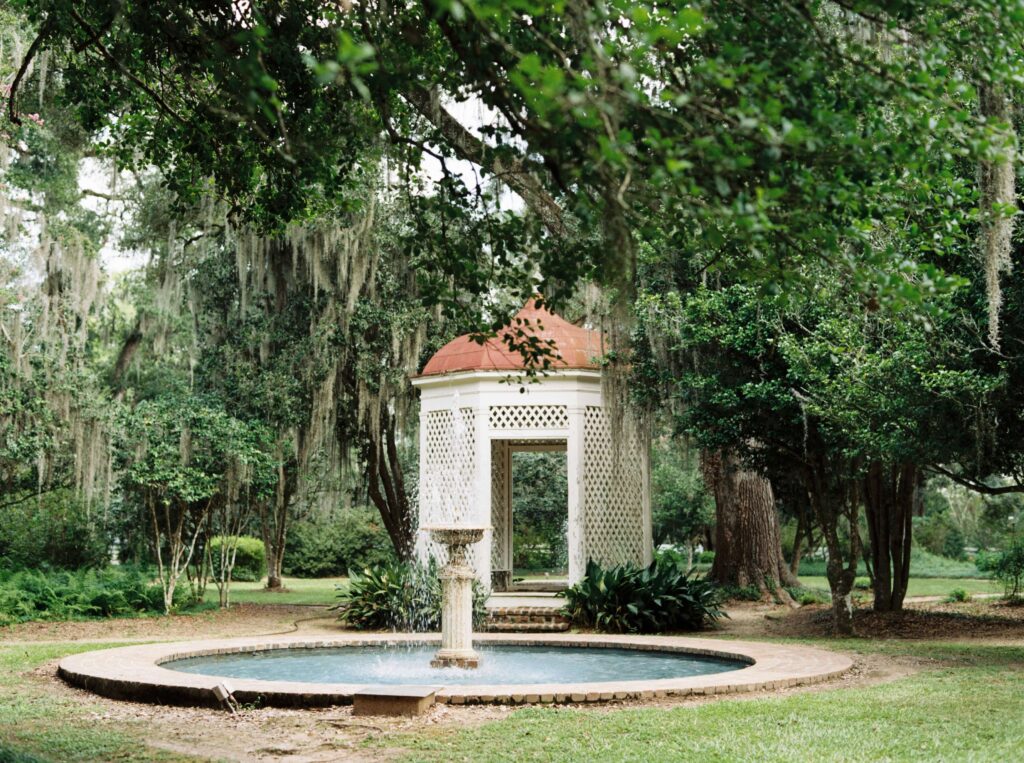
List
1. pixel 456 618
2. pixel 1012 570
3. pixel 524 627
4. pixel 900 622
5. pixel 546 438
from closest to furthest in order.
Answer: pixel 456 618, pixel 900 622, pixel 524 627, pixel 546 438, pixel 1012 570

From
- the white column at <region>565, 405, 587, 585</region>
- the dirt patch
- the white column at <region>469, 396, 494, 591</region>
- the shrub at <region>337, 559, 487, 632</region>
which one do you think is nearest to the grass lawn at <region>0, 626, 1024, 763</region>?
the dirt patch

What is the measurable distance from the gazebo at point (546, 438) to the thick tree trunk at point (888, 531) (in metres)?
3.01

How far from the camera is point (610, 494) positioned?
1419cm

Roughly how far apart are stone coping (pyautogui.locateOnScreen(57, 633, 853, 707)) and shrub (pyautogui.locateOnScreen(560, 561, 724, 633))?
2555 mm

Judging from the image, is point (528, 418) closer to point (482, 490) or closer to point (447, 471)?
point (482, 490)

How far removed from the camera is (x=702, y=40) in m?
4.39

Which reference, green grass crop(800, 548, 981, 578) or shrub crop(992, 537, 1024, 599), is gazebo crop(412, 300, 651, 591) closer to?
shrub crop(992, 537, 1024, 599)

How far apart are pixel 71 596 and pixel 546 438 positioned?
720cm

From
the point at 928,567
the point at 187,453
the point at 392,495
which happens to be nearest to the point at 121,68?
the point at 187,453

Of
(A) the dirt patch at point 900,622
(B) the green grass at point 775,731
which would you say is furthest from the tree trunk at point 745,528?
(B) the green grass at point 775,731

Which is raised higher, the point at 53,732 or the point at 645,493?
the point at 645,493

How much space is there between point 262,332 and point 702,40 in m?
13.3

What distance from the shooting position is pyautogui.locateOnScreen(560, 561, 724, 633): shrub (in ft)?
41.6

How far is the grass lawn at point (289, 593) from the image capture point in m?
18.6
